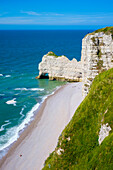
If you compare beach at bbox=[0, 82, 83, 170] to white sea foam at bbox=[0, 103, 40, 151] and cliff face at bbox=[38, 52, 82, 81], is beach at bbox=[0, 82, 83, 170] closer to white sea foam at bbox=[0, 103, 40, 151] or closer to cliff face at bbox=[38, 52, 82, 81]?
white sea foam at bbox=[0, 103, 40, 151]

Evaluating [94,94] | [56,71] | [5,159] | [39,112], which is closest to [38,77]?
[56,71]

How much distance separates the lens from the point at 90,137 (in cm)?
1908

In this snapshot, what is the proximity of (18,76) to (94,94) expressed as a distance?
51.7 meters

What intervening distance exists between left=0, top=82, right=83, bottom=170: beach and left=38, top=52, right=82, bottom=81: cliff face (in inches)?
539

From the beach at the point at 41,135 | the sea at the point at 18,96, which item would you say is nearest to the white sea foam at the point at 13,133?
the sea at the point at 18,96

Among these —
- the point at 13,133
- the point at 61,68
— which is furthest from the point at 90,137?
the point at 61,68

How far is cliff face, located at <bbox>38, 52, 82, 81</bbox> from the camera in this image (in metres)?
62.8

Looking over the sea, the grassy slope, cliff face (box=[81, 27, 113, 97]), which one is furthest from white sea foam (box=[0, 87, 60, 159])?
cliff face (box=[81, 27, 113, 97])

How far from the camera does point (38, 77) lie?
6800 cm

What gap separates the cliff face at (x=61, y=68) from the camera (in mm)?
62787

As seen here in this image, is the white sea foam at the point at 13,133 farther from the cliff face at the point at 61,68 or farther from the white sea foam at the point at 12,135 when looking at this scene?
the cliff face at the point at 61,68

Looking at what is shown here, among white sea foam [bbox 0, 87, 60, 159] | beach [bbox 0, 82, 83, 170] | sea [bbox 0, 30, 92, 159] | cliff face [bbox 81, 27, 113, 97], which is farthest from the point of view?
sea [bbox 0, 30, 92, 159]

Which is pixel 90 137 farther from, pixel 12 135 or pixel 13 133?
pixel 13 133

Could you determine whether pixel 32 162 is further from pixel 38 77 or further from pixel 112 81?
pixel 38 77
